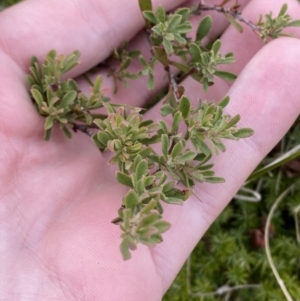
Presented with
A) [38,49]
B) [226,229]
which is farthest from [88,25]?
[226,229]

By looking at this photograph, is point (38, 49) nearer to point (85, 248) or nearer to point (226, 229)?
point (85, 248)

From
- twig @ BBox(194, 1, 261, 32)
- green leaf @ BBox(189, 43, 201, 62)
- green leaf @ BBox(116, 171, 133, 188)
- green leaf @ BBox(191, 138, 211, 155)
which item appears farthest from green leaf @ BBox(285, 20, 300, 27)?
green leaf @ BBox(116, 171, 133, 188)

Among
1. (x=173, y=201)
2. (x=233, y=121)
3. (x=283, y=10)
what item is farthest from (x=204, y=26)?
(x=173, y=201)

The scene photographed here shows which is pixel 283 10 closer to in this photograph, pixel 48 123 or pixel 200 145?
pixel 200 145

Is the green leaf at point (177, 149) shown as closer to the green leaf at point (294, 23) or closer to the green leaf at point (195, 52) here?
the green leaf at point (195, 52)

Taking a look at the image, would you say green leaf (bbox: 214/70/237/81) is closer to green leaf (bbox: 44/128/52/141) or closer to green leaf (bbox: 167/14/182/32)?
green leaf (bbox: 167/14/182/32)

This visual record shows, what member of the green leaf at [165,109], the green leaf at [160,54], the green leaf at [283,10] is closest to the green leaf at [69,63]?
the green leaf at [160,54]
